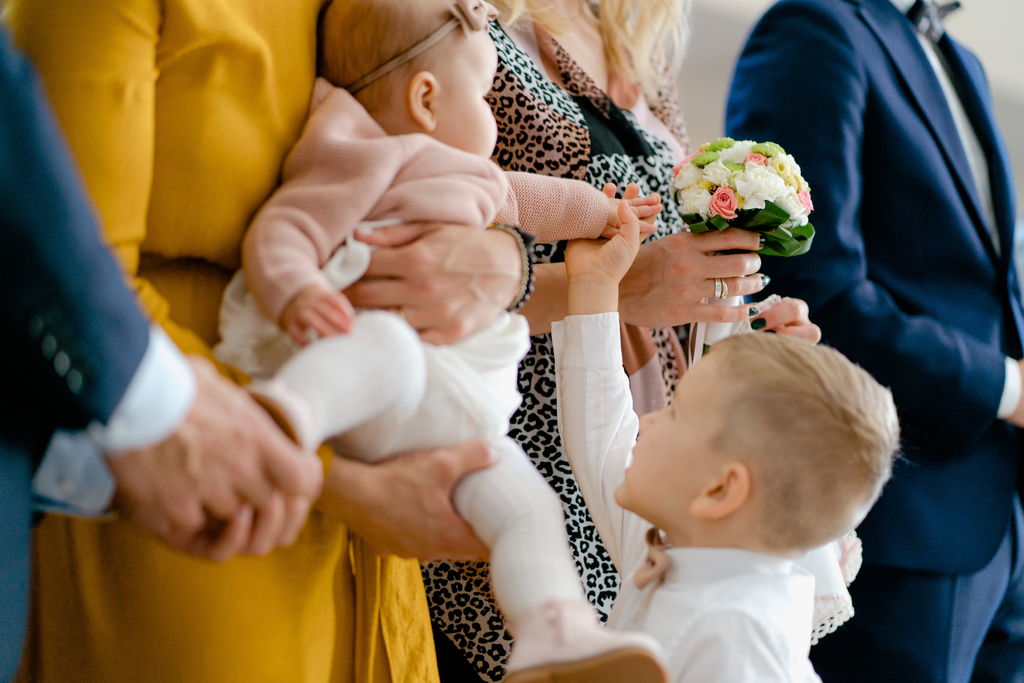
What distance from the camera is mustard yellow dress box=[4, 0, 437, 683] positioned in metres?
0.90

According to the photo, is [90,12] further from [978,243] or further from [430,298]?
[978,243]

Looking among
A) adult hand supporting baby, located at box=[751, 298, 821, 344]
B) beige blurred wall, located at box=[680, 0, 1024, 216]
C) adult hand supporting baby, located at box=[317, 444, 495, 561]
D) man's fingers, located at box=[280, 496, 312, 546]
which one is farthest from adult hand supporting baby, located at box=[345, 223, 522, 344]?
beige blurred wall, located at box=[680, 0, 1024, 216]

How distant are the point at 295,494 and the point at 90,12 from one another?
49 cm

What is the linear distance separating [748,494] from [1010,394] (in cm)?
124

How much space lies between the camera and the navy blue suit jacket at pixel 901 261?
200cm

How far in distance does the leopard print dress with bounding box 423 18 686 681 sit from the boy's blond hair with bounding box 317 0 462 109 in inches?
16.0

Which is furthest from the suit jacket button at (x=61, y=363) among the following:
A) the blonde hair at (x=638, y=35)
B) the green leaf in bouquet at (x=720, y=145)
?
the blonde hair at (x=638, y=35)

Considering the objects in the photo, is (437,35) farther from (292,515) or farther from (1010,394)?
(1010,394)

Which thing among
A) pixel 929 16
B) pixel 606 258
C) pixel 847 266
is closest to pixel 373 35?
pixel 606 258

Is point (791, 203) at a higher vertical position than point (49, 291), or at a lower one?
lower

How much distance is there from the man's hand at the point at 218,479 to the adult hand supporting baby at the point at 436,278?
228 mm

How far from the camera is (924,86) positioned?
222 cm

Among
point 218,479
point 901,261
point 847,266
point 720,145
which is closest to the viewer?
point 218,479

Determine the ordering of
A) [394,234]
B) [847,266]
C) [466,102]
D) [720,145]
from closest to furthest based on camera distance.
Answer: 1. [394,234]
2. [466,102]
3. [720,145]
4. [847,266]
